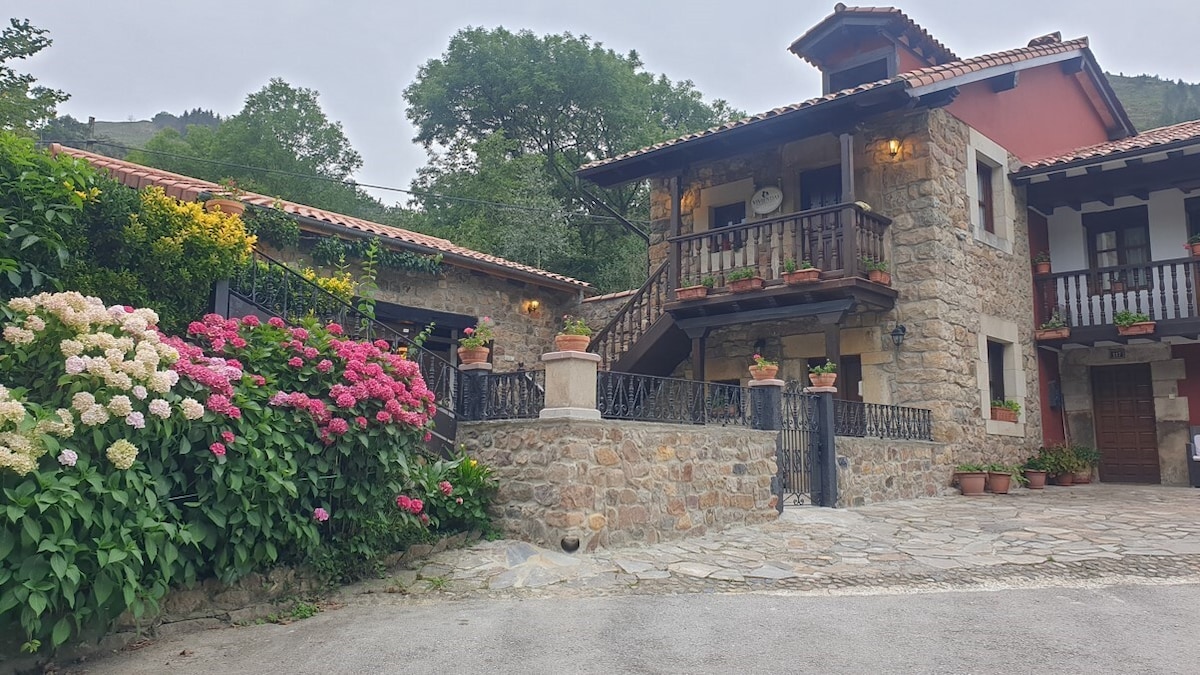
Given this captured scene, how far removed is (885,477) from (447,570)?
5734mm

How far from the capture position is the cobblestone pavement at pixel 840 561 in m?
5.60

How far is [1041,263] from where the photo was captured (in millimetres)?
13008

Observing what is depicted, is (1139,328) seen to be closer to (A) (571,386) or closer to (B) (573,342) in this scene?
(B) (573,342)

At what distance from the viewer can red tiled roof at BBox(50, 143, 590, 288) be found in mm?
8914

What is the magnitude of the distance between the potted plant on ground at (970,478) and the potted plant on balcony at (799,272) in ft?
10.5

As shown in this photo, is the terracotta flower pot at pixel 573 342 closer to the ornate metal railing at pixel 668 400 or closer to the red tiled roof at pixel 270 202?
the ornate metal railing at pixel 668 400

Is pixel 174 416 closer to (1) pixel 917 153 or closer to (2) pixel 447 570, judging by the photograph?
(2) pixel 447 570

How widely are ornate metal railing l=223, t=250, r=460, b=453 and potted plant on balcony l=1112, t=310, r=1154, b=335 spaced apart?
378 inches

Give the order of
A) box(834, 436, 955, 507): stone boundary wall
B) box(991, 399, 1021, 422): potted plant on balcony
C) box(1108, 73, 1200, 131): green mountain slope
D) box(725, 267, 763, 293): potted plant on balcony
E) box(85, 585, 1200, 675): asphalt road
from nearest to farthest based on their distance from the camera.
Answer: box(85, 585, 1200, 675): asphalt road, box(834, 436, 955, 507): stone boundary wall, box(725, 267, 763, 293): potted plant on balcony, box(991, 399, 1021, 422): potted plant on balcony, box(1108, 73, 1200, 131): green mountain slope

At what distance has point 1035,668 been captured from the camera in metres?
3.79

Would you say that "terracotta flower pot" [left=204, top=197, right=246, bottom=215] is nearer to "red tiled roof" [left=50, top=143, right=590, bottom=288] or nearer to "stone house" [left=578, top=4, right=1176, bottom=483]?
"red tiled roof" [left=50, top=143, right=590, bottom=288]

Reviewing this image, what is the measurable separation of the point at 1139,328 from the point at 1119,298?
826 mm

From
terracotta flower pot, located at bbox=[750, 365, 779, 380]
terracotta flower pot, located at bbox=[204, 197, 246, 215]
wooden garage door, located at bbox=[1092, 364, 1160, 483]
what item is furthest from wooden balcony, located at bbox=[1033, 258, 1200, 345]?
terracotta flower pot, located at bbox=[204, 197, 246, 215]

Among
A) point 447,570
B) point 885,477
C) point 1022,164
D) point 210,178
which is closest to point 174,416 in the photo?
point 447,570
